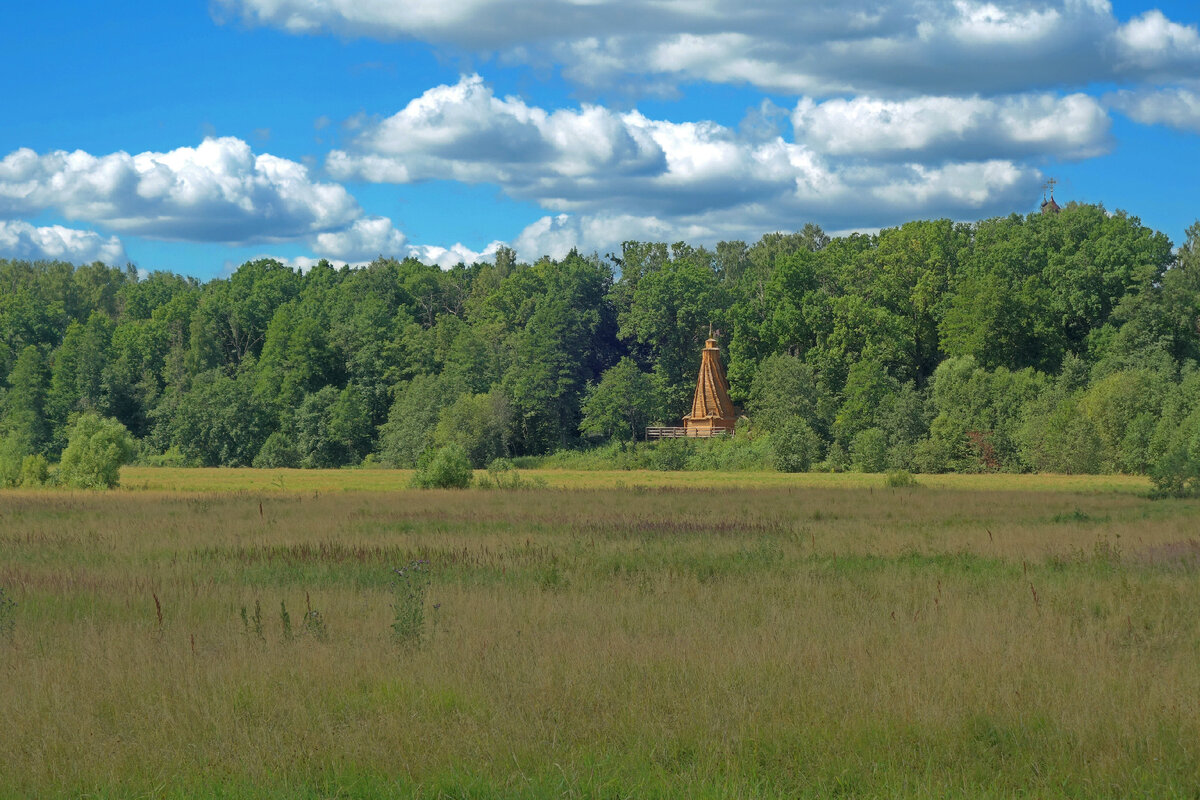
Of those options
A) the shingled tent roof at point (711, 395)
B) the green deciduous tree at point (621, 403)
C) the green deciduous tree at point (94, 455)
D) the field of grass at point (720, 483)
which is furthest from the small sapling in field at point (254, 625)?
the shingled tent roof at point (711, 395)

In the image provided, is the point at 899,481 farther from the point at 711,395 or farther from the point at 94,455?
the point at 711,395

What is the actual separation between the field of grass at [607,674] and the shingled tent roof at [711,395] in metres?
67.1

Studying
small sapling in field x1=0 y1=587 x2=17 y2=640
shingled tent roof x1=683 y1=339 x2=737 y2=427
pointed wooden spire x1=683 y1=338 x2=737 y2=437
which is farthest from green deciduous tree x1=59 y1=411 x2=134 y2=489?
shingled tent roof x1=683 y1=339 x2=737 y2=427

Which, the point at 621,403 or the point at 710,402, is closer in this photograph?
the point at 710,402

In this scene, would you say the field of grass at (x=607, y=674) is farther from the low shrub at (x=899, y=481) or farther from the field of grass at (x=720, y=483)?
the field of grass at (x=720, y=483)

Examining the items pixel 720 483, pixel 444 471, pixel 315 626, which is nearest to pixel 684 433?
pixel 720 483

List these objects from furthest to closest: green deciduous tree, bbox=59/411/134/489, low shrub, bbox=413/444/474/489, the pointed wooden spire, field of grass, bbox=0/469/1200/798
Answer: the pointed wooden spire → green deciduous tree, bbox=59/411/134/489 → low shrub, bbox=413/444/474/489 → field of grass, bbox=0/469/1200/798

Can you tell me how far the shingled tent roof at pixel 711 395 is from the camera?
290 ft

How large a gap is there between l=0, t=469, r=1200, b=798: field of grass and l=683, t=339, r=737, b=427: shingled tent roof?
6710 cm

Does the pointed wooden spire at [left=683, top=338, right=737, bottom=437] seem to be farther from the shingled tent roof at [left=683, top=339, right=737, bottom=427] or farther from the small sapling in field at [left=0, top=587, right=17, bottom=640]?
the small sapling in field at [left=0, top=587, right=17, bottom=640]

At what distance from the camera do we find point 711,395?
88.9 m

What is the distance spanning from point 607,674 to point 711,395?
79240 mm

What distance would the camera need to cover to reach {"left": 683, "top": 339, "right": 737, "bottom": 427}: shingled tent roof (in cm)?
8850

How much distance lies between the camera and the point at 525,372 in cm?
9325
